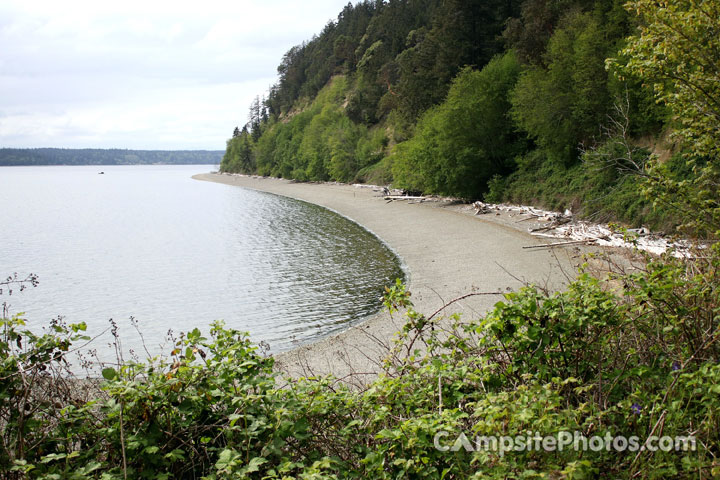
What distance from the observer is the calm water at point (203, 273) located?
14.2 metres

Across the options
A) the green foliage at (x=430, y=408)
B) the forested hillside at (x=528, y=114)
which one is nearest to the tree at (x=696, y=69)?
the forested hillside at (x=528, y=114)

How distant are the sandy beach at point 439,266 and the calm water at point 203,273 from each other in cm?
107

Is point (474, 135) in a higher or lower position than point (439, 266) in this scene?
higher

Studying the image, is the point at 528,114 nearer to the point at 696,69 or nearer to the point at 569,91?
the point at 569,91

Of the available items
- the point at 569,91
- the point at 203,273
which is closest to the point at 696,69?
the point at 203,273

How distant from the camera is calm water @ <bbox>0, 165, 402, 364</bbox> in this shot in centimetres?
1416

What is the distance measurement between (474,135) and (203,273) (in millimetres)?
22867

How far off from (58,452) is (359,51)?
89.1 metres

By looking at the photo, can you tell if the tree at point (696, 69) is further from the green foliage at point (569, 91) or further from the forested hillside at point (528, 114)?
the green foliage at point (569, 91)

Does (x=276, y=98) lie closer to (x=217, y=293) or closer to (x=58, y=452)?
(x=217, y=293)

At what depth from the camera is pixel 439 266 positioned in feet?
61.9

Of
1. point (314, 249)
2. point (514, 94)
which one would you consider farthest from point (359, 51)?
point (314, 249)

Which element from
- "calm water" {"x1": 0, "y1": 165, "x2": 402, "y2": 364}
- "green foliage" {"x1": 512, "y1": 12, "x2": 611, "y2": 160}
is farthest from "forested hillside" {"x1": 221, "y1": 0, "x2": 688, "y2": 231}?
"calm water" {"x1": 0, "y1": 165, "x2": 402, "y2": 364}

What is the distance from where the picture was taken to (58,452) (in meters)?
3.73
